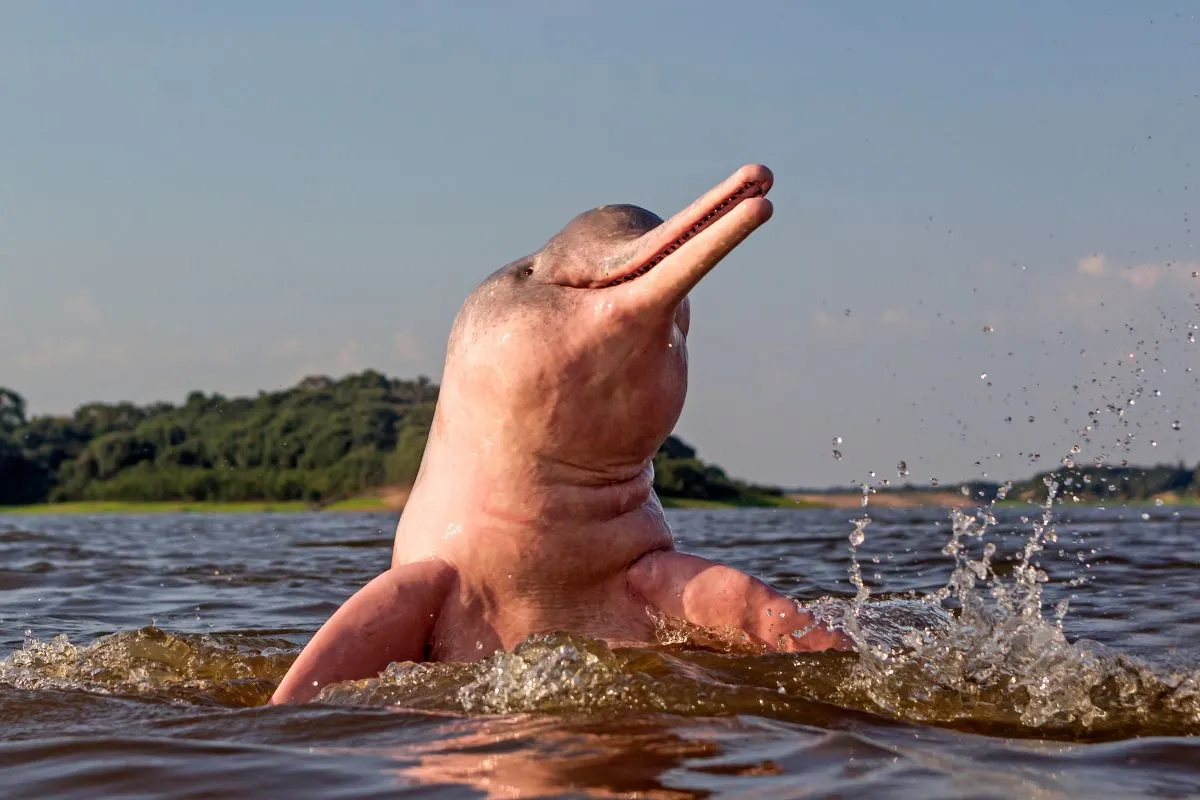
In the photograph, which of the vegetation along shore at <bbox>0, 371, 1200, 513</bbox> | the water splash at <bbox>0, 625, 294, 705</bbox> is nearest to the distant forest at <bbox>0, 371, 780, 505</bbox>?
the vegetation along shore at <bbox>0, 371, 1200, 513</bbox>

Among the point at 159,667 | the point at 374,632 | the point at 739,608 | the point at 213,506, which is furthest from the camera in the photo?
the point at 213,506

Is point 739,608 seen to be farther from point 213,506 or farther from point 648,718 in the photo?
point 213,506

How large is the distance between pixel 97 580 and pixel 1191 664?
10157mm

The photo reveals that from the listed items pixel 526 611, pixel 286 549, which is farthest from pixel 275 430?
pixel 526 611

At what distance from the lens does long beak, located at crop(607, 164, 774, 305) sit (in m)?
5.38

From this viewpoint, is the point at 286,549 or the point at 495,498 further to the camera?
the point at 286,549

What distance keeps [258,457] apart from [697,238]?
82.4m

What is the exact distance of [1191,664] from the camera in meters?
6.60

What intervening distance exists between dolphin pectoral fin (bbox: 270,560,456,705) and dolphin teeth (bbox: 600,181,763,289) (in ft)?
4.48

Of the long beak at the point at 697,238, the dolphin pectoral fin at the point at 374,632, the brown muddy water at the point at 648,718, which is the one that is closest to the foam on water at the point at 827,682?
the brown muddy water at the point at 648,718

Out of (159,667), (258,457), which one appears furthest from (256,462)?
(159,667)

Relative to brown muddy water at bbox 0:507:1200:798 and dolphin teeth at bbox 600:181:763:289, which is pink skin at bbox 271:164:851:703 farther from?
brown muddy water at bbox 0:507:1200:798

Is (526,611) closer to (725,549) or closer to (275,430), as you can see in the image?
(725,549)

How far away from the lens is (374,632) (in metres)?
5.85
